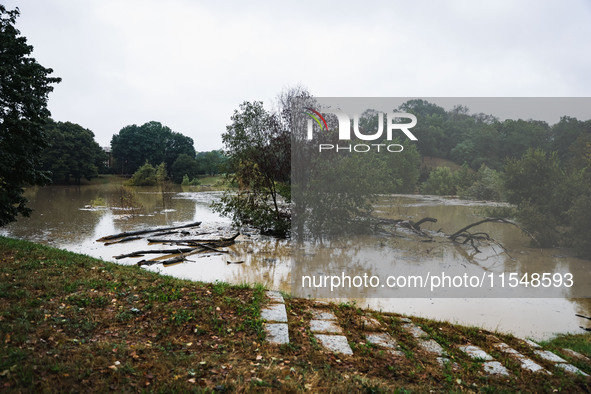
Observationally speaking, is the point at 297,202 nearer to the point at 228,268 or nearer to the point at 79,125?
the point at 228,268

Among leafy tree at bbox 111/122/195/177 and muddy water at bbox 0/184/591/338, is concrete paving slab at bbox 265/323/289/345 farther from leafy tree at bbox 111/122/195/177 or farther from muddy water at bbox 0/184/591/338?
leafy tree at bbox 111/122/195/177

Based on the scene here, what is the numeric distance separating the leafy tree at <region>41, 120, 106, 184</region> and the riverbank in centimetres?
3541

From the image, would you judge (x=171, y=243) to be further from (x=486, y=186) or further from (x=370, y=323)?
(x=486, y=186)

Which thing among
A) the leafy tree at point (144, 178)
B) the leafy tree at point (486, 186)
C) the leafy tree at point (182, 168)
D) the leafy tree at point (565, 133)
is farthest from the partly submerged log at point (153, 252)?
the leafy tree at point (182, 168)

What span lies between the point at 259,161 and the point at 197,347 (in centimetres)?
1066

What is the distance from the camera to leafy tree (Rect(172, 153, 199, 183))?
158 ft

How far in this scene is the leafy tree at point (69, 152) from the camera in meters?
35.2

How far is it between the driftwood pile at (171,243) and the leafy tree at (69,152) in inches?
1089

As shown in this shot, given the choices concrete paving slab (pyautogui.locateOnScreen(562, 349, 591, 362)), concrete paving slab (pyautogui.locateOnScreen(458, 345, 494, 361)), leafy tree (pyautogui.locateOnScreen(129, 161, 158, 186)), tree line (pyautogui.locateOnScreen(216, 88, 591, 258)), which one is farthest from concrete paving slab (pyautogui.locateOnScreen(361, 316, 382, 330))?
leafy tree (pyautogui.locateOnScreen(129, 161, 158, 186))

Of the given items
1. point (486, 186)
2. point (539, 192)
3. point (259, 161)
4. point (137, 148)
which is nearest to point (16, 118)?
point (259, 161)

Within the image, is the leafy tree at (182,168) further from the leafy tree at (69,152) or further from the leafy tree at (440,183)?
the leafy tree at (440,183)

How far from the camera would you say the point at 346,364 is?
3756 mm

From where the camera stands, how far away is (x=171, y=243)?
39.6 ft

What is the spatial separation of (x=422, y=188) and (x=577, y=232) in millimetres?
4446
